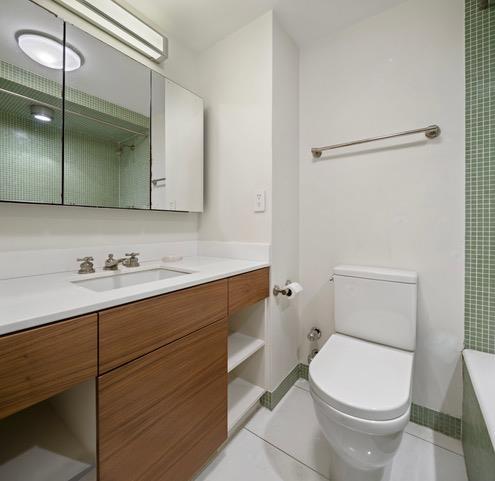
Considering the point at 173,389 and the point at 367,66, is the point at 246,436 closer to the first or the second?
the point at 173,389

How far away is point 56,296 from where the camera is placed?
0.72 meters

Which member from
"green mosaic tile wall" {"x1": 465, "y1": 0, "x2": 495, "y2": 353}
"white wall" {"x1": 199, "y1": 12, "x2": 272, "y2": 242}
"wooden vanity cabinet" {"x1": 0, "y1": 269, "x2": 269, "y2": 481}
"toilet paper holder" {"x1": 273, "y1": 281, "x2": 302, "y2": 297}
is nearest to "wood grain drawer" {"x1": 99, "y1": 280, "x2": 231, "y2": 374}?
"wooden vanity cabinet" {"x1": 0, "y1": 269, "x2": 269, "y2": 481}

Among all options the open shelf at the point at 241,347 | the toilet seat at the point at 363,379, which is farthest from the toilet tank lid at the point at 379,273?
the open shelf at the point at 241,347

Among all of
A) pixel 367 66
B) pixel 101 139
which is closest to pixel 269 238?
pixel 101 139

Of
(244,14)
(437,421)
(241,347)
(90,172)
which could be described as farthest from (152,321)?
(244,14)

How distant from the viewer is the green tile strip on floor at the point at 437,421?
49.0 inches

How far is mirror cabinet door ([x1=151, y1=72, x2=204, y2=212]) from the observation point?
143 cm

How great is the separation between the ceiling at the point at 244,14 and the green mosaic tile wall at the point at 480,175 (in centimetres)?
48

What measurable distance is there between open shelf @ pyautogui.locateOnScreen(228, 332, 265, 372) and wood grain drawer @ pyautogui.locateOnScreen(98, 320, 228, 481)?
15 cm

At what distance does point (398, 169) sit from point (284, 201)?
64 cm

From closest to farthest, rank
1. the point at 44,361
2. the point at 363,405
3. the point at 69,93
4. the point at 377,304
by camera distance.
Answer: the point at 44,361
the point at 363,405
the point at 69,93
the point at 377,304

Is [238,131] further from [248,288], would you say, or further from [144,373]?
[144,373]

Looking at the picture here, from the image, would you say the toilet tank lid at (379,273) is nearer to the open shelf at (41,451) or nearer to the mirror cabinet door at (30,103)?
the open shelf at (41,451)

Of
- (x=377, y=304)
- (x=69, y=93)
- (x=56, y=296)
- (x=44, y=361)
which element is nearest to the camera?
(x=44, y=361)
